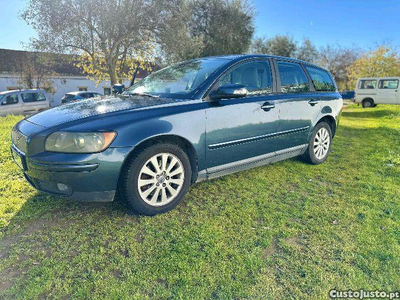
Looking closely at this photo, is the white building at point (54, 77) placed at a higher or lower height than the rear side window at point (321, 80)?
higher

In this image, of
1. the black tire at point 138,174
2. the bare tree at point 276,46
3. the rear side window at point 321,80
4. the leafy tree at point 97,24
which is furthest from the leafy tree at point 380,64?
the black tire at point 138,174

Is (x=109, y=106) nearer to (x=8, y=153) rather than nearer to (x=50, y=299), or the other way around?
(x=50, y=299)

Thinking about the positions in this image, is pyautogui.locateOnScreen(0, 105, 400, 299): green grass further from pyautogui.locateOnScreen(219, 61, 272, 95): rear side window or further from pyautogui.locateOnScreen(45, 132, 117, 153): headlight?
pyautogui.locateOnScreen(219, 61, 272, 95): rear side window

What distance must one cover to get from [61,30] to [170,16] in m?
5.06

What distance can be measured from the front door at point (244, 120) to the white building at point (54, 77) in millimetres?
22031

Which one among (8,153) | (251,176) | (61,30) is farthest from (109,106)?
(61,30)

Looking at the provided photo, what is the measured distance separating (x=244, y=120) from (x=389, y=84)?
1739 centimetres

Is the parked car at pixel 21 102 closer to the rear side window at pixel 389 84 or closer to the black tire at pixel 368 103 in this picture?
the black tire at pixel 368 103

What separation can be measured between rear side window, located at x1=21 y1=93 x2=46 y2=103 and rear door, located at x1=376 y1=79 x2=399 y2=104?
1906 cm

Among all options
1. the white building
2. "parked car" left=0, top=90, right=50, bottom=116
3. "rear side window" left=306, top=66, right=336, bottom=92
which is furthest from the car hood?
the white building

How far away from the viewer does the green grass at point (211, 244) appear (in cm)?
182

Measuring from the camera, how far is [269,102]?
3428 millimetres

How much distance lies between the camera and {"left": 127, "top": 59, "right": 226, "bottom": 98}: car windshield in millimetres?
3104

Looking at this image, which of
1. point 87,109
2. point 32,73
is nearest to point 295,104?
point 87,109
